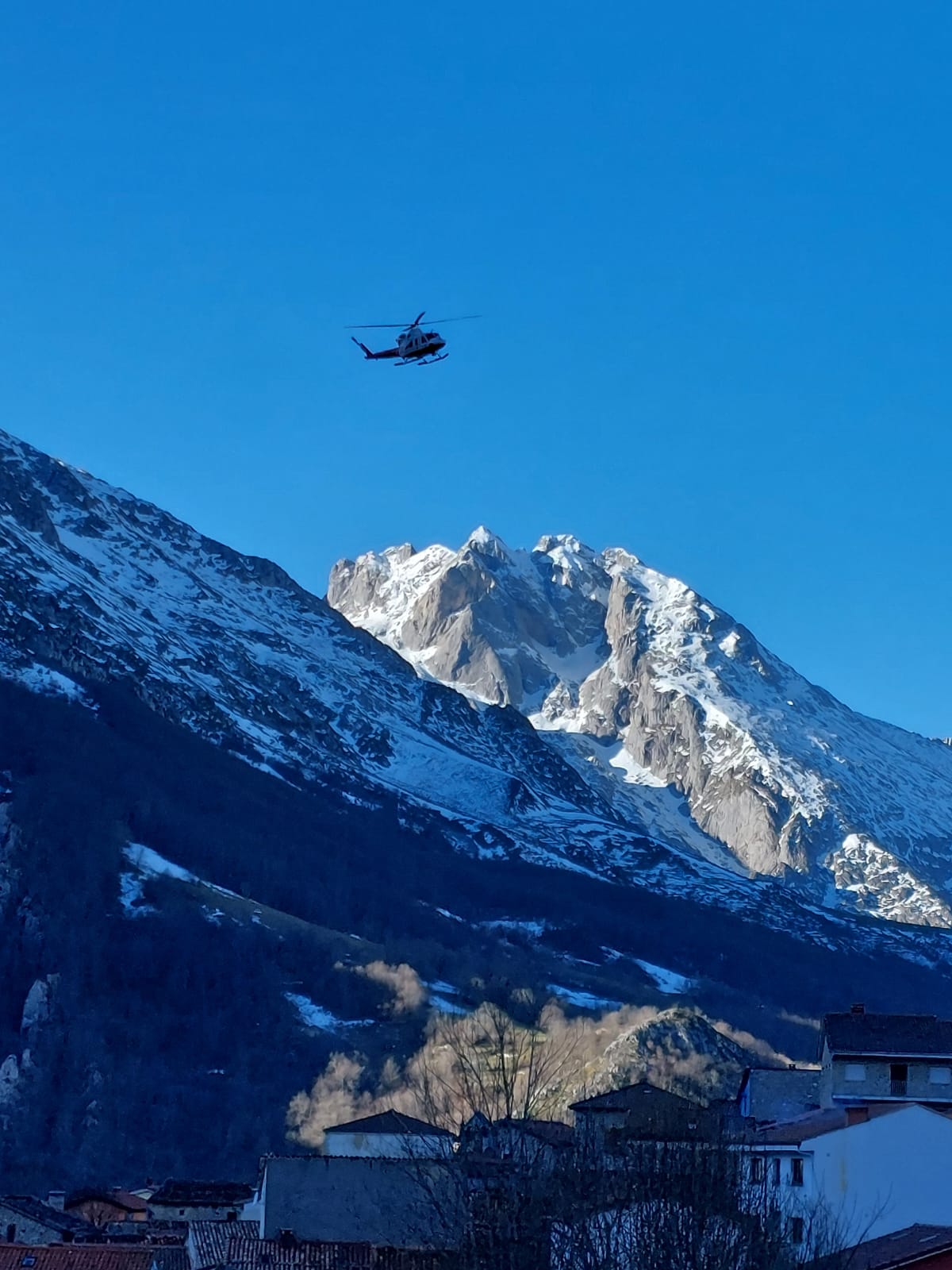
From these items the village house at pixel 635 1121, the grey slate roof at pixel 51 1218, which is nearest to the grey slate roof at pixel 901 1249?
the village house at pixel 635 1121

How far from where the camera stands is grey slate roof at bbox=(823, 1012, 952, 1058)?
95062mm

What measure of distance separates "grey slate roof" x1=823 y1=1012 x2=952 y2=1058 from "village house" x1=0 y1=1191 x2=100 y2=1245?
3310 centimetres

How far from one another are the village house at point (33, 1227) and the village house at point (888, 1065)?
32.5m

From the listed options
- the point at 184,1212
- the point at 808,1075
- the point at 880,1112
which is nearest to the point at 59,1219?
the point at 184,1212

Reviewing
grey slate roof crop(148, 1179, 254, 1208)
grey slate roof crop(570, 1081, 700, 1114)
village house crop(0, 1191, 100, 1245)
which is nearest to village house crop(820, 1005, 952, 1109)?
grey slate roof crop(570, 1081, 700, 1114)

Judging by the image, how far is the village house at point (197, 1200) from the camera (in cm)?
11188

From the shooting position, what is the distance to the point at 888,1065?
95375 mm

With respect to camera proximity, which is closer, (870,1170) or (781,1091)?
(870,1170)

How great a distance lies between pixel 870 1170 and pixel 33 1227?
134ft

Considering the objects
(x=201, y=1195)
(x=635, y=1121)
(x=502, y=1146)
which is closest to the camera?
(x=502, y=1146)

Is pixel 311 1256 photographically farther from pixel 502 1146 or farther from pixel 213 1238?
pixel 502 1146

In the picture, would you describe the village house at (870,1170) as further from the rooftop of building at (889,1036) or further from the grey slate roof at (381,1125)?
the grey slate roof at (381,1125)

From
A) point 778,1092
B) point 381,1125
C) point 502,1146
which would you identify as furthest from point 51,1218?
point 502,1146

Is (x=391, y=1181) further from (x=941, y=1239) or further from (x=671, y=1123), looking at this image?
(x=941, y=1239)
